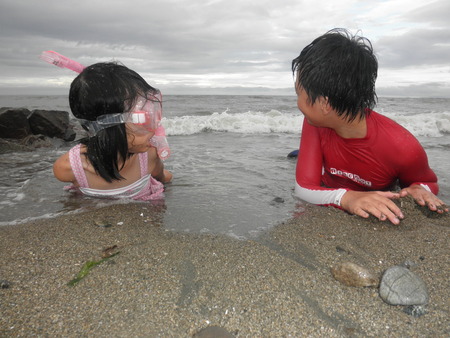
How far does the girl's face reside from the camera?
3.06 meters

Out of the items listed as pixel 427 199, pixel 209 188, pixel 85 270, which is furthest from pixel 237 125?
pixel 85 270

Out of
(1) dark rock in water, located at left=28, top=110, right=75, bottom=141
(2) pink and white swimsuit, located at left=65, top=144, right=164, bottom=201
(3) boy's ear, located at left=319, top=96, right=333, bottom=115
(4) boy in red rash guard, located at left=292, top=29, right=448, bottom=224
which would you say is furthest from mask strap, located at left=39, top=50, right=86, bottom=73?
(1) dark rock in water, located at left=28, top=110, right=75, bottom=141

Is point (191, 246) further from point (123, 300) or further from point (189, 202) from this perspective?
point (189, 202)

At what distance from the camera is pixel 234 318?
1.76 meters

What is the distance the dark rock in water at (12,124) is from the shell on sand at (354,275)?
821 centimetres

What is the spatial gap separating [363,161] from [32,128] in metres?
8.08

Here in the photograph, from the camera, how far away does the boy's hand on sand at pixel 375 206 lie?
115 inches

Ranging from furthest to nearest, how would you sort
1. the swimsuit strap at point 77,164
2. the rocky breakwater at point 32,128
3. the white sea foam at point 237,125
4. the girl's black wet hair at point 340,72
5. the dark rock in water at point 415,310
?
the white sea foam at point 237,125
the rocky breakwater at point 32,128
the swimsuit strap at point 77,164
the girl's black wet hair at point 340,72
the dark rock in water at point 415,310

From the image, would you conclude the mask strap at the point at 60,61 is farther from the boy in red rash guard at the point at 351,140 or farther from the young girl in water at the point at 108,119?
the boy in red rash guard at the point at 351,140

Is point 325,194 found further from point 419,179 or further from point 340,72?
point 340,72

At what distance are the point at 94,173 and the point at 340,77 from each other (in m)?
2.53

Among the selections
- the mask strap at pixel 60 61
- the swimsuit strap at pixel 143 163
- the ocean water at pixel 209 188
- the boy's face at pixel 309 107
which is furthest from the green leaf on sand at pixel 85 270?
the boy's face at pixel 309 107

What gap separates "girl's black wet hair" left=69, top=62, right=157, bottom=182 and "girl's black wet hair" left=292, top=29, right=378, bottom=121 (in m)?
1.37

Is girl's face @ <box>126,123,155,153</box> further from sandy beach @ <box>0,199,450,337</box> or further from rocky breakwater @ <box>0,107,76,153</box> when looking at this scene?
rocky breakwater @ <box>0,107,76,153</box>
